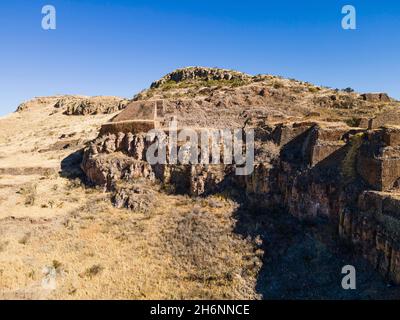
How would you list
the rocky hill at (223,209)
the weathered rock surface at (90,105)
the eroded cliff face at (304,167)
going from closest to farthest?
the eroded cliff face at (304,167), the rocky hill at (223,209), the weathered rock surface at (90,105)

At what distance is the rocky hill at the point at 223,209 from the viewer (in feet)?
46.1

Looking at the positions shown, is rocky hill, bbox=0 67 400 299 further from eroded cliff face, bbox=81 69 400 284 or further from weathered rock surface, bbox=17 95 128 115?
weathered rock surface, bbox=17 95 128 115

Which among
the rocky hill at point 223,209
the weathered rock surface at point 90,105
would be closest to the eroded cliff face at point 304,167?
the rocky hill at point 223,209

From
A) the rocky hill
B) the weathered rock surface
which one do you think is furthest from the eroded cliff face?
the weathered rock surface

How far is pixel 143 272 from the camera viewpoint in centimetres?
1567

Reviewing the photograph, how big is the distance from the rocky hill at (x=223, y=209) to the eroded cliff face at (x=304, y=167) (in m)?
0.06

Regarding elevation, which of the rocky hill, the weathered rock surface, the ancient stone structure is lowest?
the rocky hill

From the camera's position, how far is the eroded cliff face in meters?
13.6

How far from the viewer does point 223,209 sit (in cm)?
1891

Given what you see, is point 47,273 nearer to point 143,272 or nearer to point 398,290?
point 143,272

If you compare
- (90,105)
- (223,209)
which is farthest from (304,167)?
(90,105)

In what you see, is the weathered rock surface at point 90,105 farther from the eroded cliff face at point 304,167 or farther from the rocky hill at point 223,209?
the eroded cliff face at point 304,167

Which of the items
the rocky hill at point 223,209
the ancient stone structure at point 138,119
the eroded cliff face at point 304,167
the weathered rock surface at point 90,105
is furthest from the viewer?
the weathered rock surface at point 90,105

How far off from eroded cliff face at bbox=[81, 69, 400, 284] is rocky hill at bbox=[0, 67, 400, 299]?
0.06 meters
